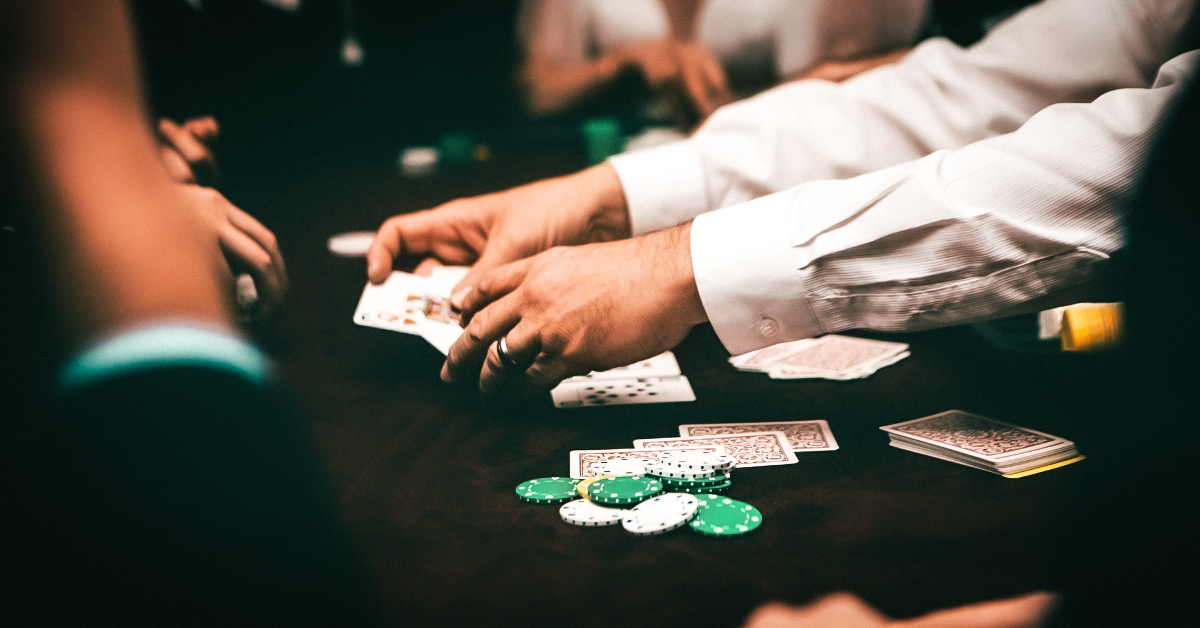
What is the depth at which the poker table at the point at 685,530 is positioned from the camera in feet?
2.10

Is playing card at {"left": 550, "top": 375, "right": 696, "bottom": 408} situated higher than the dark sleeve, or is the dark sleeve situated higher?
the dark sleeve

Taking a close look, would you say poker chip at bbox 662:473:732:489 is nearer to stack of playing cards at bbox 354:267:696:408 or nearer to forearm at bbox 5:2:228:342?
stack of playing cards at bbox 354:267:696:408

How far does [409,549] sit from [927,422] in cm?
70

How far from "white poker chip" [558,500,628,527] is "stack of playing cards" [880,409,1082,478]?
41cm

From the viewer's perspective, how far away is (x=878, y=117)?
4.94ft

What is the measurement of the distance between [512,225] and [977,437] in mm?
886

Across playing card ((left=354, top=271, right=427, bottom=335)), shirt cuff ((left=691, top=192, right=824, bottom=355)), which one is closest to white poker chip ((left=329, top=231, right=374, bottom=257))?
playing card ((left=354, top=271, right=427, bottom=335))

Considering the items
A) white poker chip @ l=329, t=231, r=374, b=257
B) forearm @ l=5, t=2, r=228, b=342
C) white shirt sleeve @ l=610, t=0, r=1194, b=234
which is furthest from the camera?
white poker chip @ l=329, t=231, r=374, b=257

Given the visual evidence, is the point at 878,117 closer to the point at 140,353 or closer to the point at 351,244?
the point at 140,353

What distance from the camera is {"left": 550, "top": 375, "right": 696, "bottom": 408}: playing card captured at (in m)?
1.12

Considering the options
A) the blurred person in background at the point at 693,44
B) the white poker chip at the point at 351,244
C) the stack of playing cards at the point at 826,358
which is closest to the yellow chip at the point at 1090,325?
the stack of playing cards at the point at 826,358

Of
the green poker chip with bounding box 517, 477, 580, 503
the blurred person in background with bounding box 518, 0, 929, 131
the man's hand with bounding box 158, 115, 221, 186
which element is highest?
the blurred person in background with bounding box 518, 0, 929, 131

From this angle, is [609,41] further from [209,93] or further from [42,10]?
[42,10]

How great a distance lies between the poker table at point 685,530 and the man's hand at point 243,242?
0.08m
